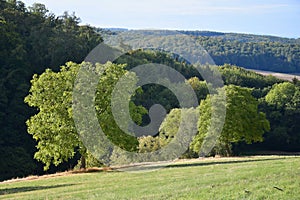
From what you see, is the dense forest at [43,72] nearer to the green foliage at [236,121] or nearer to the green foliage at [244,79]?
the green foliage at [236,121]

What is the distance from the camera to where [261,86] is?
13450 centimetres

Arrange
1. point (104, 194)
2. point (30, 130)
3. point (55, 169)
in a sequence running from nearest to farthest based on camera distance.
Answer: point (104, 194) → point (30, 130) → point (55, 169)

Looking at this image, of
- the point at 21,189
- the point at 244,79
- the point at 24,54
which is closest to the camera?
the point at 21,189

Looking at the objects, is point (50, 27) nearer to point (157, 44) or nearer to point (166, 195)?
point (157, 44)

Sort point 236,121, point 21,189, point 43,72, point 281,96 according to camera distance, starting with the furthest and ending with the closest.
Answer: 1. point 281,96
2. point 43,72
3. point 236,121
4. point 21,189

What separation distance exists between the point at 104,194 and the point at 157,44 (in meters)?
107

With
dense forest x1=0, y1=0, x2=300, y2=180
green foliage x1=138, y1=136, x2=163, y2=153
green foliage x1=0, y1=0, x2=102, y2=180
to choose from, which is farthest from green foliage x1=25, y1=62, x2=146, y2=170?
green foliage x1=138, y1=136, x2=163, y2=153

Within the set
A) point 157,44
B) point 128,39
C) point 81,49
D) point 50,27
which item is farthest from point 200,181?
point 128,39

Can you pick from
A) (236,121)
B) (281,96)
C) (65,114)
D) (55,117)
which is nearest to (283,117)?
(281,96)

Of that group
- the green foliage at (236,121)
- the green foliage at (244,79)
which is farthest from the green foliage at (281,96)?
the green foliage at (236,121)

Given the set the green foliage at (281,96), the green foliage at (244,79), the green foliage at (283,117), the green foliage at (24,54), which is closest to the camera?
the green foliage at (24,54)

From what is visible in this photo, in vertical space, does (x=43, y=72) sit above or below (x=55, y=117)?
above

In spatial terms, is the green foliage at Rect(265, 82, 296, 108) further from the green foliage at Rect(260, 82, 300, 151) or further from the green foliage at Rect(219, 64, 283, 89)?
the green foliage at Rect(219, 64, 283, 89)

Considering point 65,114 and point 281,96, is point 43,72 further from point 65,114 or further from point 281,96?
point 281,96
